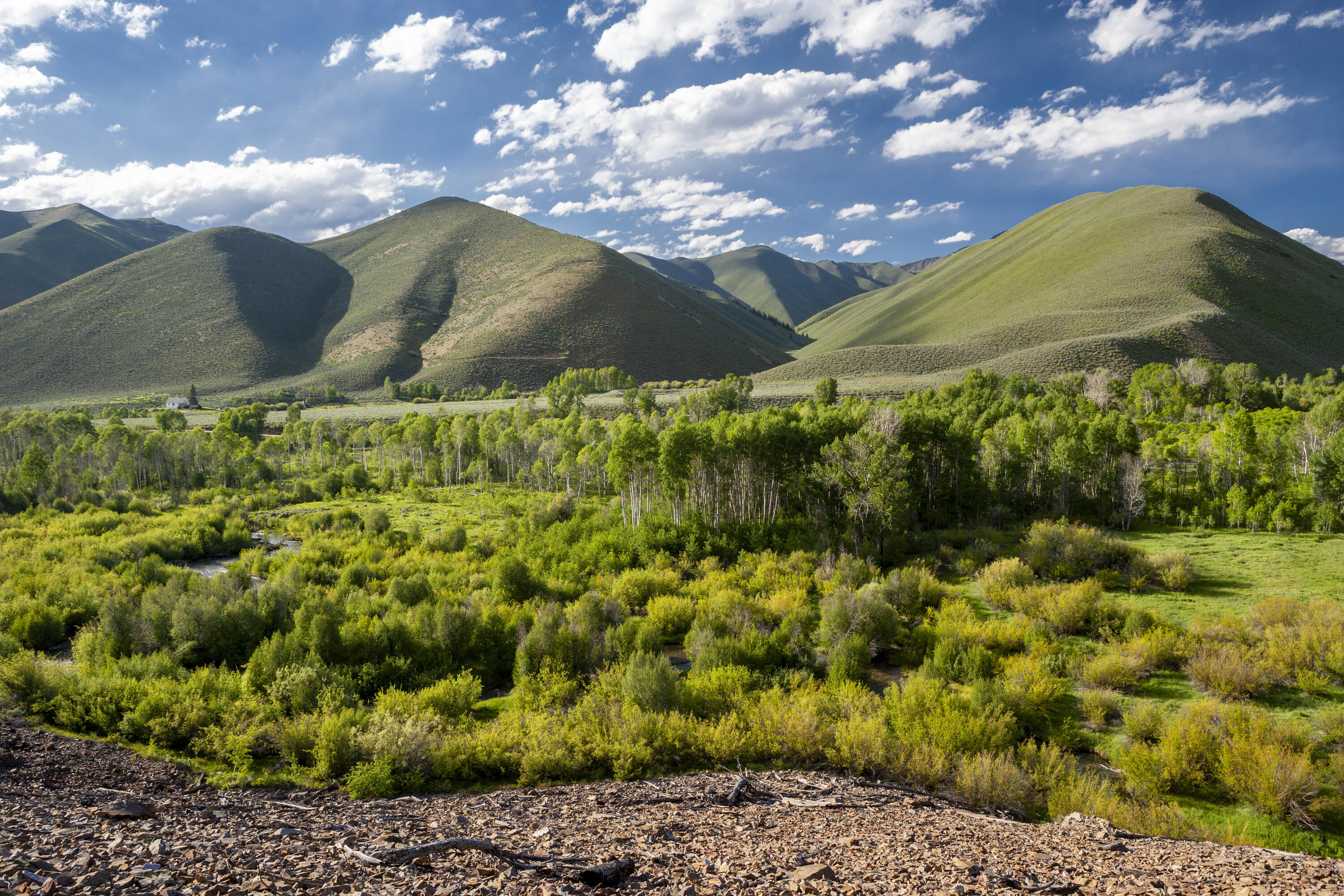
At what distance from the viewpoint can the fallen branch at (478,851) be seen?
7.51 metres

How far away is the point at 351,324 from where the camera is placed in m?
160

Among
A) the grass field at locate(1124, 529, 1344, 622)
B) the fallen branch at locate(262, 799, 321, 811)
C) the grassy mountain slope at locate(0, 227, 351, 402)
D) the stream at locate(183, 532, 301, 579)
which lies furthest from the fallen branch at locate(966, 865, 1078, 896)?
the grassy mountain slope at locate(0, 227, 351, 402)

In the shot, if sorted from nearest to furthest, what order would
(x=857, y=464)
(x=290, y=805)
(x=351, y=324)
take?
(x=290, y=805) < (x=857, y=464) < (x=351, y=324)

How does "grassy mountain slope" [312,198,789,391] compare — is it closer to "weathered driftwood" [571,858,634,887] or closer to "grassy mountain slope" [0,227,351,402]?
"grassy mountain slope" [0,227,351,402]

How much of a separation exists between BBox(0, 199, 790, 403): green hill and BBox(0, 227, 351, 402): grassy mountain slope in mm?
415

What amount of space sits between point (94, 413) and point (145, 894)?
14486cm

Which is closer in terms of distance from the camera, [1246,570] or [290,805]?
[290,805]

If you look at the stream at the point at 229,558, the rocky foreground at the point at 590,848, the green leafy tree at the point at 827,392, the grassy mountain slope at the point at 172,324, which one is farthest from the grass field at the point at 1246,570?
the grassy mountain slope at the point at 172,324

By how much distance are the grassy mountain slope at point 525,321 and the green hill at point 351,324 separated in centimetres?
45

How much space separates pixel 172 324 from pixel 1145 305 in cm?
21618

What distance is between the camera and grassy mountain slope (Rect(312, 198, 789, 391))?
141 meters

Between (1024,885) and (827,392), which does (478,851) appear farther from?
(827,392)

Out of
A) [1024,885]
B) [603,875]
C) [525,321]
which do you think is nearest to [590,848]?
[603,875]

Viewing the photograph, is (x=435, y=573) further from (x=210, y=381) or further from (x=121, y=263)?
(x=121, y=263)
